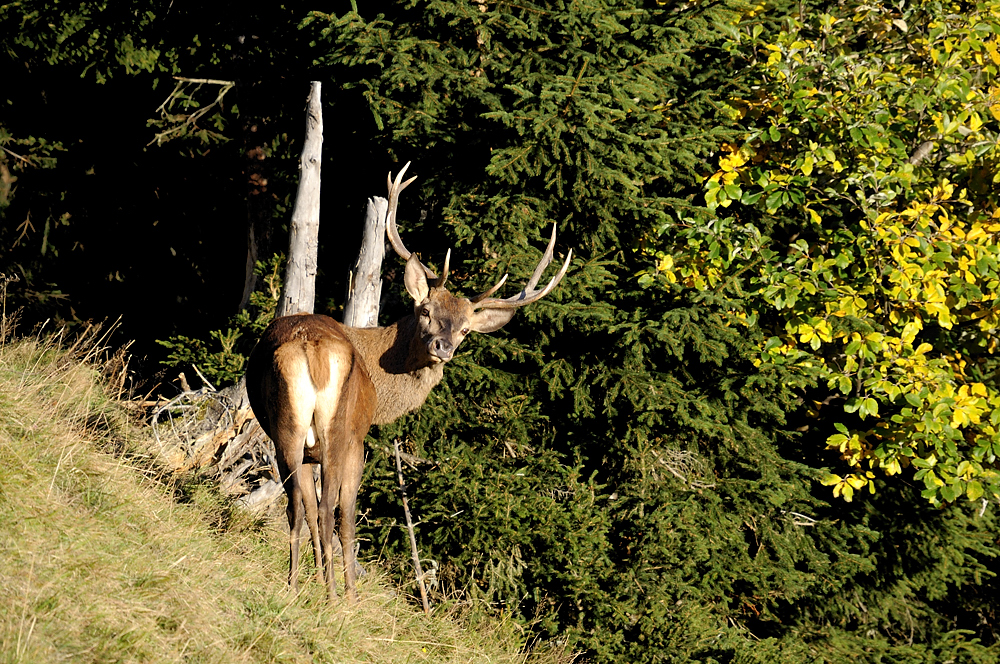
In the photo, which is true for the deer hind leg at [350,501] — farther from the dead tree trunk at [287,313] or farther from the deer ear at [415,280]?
the dead tree trunk at [287,313]

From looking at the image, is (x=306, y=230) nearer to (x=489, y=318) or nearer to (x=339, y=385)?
(x=489, y=318)

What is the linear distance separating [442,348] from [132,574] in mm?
2002

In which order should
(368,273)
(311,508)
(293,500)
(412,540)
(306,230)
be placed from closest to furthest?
(293,500) < (311,508) < (368,273) < (306,230) < (412,540)

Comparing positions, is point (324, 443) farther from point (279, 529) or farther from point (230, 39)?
point (230, 39)

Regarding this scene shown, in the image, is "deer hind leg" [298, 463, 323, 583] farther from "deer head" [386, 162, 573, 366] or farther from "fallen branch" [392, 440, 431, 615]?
"fallen branch" [392, 440, 431, 615]

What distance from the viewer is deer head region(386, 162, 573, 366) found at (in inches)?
223

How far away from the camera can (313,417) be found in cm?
521

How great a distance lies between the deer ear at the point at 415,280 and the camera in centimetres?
588

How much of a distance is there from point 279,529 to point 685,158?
14.0 feet

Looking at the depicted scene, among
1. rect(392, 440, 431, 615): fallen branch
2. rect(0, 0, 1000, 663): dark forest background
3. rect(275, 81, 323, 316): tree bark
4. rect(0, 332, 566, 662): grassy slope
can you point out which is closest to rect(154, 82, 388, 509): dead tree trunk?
rect(275, 81, 323, 316): tree bark

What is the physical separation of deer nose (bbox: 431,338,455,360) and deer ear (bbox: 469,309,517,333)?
427 millimetres

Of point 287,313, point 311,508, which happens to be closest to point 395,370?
point 311,508

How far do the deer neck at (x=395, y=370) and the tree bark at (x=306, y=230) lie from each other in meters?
1.29

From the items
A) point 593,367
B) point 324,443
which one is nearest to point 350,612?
point 324,443
